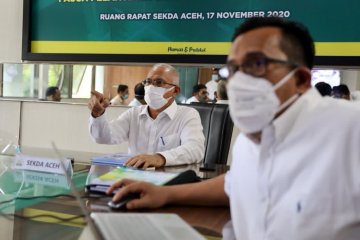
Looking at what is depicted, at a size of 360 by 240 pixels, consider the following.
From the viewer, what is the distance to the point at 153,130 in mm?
2383

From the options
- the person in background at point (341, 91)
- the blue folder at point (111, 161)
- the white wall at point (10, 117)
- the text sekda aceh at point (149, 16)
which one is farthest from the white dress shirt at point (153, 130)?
the white wall at point (10, 117)

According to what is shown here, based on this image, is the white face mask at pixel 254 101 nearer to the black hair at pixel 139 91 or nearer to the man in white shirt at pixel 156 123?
the man in white shirt at pixel 156 123

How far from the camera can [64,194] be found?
1.28 m

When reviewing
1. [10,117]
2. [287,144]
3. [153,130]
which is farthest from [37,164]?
[10,117]

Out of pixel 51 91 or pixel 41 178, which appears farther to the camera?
pixel 51 91

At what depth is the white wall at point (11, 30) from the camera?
11.2 feet

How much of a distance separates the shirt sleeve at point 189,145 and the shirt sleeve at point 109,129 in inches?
15.4

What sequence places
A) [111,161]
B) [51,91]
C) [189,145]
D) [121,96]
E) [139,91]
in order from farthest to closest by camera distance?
[51,91] < [121,96] < [139,91] < [189,145] < [111,161]

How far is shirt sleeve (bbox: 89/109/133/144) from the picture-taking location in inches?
86.2

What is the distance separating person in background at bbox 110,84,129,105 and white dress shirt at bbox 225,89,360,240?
2234 millimetres

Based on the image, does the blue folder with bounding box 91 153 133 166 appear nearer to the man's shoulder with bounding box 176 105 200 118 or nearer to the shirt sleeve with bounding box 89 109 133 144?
the shirt sleeve with bounding box 89 109 133 144

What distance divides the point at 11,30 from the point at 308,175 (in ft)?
10.7

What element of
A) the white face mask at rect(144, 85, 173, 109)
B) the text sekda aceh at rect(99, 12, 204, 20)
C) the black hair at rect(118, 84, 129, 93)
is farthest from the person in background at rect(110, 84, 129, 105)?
the white face mask at rect(144, 85, 173, 109)

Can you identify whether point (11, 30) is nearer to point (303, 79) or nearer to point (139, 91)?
point (139, 91)
